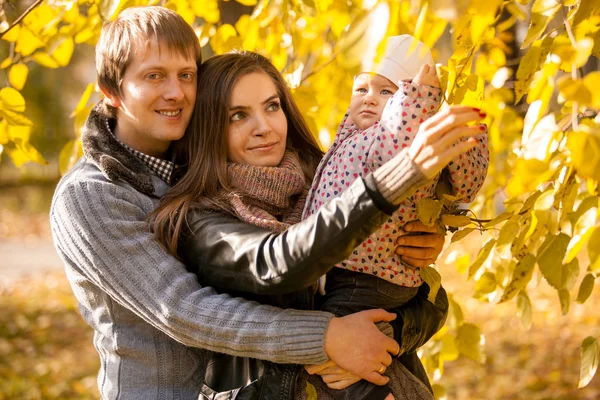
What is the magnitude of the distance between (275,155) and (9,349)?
4.93 m

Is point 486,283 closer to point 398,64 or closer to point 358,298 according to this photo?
Answer: point 358,298

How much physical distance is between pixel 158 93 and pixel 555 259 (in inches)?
47.5

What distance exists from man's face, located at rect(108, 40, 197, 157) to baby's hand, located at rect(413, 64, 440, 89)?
0.77 metres

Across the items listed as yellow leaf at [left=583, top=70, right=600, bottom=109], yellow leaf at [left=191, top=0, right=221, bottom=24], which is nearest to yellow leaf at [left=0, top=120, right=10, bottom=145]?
yellow leaf at [left=191, top=0, right=221, bottom=24]

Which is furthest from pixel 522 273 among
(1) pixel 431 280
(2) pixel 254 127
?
(2) pixel 254 127

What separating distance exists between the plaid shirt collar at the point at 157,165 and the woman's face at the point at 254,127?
0.64 ft

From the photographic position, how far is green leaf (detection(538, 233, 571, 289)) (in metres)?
1.64

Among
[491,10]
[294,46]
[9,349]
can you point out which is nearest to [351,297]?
[491,10]

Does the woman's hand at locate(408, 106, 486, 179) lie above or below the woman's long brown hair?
above

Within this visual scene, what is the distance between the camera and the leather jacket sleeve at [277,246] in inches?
63.4

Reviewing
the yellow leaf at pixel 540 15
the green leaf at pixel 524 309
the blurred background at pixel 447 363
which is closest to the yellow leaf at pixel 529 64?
the yellow leaf at pixel 540 15

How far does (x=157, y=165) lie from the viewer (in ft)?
7.35

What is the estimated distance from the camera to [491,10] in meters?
1.30

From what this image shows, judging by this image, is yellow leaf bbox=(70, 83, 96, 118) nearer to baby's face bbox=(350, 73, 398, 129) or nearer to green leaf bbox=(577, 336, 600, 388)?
baby's face bbox=(350, 73, 398, 129)
